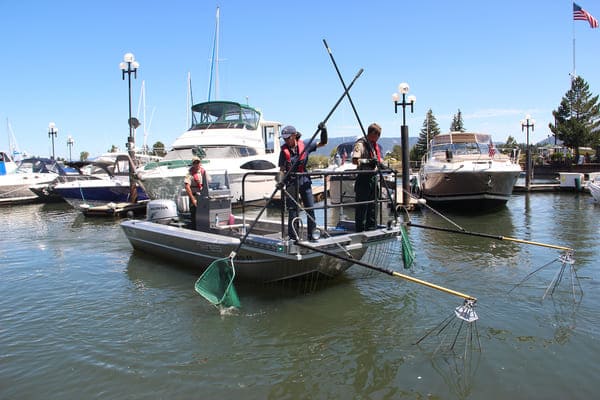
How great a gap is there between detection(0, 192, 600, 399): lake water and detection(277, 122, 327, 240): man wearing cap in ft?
4.01

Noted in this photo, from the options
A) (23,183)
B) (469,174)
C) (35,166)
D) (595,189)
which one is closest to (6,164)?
(35,166)

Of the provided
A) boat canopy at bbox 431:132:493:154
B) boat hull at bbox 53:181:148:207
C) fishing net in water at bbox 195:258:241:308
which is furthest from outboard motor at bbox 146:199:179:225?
boat canopy at bbox 431:132:493:154

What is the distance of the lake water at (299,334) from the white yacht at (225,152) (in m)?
8.11

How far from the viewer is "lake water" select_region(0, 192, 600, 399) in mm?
4172

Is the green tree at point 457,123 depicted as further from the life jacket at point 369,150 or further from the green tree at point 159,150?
the life jacket at point 369,150

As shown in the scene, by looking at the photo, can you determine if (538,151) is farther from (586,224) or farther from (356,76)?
(356,76)

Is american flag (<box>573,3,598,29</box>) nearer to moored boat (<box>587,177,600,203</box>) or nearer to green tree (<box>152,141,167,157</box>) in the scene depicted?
moored boat (<box>587,177,600,203</box>)

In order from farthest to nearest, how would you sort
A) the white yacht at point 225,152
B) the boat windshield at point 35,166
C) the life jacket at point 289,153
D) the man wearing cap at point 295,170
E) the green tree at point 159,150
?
the green tree at point 159,150
the boat windshield at point 35,166
the white yacht at point 225,152
the life jacket at point 289,153
the man wearing cap at point 295,170

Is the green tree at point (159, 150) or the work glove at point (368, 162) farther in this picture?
the green tree at point (159, 150)

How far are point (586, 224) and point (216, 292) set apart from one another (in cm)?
1226

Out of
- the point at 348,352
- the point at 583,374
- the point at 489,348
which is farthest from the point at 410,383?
the point at 583,374

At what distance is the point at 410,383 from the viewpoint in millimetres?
4156

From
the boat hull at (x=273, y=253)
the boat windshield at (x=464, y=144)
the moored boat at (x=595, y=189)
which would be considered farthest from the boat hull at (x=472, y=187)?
the boat hull at (x=273, y=253)

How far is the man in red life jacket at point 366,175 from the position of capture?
670 cm
